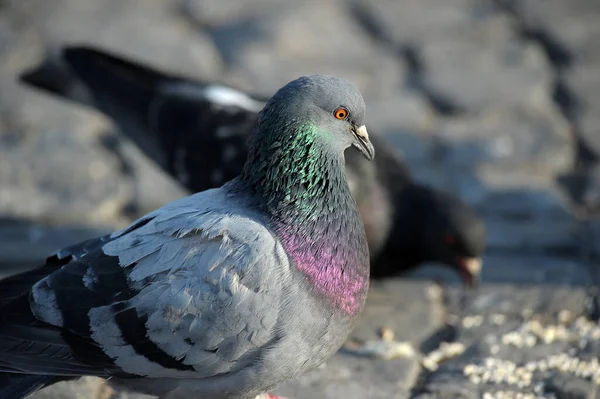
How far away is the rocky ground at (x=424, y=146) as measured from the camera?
4453 millimetres

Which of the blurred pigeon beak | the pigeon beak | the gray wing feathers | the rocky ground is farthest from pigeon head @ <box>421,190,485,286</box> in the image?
the gray wing feathers

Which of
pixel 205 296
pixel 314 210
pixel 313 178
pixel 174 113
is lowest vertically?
pixel 205 296

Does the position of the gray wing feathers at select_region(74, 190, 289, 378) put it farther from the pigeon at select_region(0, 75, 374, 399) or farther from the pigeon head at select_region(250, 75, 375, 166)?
the pigeon head at select_region(250, 75, 375, 166)

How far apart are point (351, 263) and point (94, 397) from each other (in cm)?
143

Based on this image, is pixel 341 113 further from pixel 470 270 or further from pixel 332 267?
pixel 470 270

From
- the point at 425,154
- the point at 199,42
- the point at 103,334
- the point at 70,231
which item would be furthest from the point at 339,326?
the point at 199,42

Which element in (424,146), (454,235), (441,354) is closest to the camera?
(441,354)

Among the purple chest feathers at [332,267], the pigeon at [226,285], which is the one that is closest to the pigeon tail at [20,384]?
the pigeon at [226,285]

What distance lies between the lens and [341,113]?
143 inches

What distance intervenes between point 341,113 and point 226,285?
2.90ft

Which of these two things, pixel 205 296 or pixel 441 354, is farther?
pixel 441 354

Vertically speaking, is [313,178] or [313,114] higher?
[313,114]

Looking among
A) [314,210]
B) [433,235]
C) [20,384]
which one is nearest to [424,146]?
[433,235]

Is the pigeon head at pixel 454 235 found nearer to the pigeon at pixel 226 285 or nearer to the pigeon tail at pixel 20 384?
the pigeon at pixel 226 285
